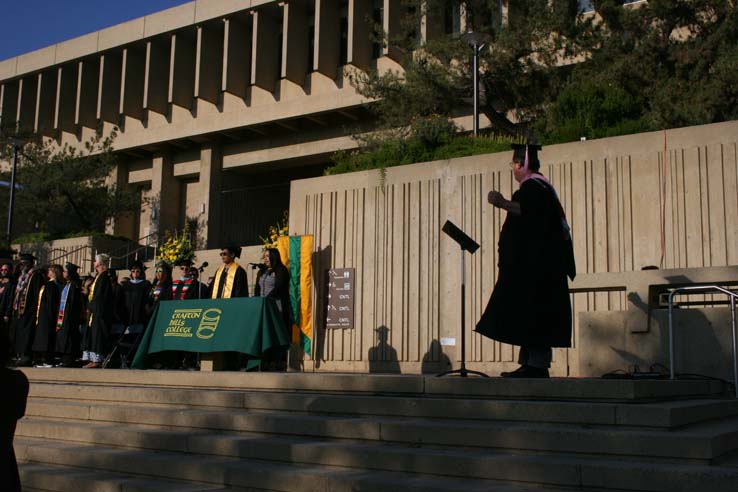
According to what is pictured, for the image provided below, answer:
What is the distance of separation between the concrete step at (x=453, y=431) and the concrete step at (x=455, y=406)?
0.06 m

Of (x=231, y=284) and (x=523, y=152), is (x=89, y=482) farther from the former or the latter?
(x=231, y=284)

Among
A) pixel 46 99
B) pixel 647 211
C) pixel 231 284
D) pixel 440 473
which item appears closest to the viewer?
pixel 440 473

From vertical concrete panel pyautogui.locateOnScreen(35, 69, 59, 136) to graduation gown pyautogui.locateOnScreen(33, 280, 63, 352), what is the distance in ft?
64.8

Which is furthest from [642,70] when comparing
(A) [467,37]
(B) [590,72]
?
(A) [467,37]

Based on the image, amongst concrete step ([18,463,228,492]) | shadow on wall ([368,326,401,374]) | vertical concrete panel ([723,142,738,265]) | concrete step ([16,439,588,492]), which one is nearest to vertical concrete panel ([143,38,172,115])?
shadow on wall ([368,326,401,374])

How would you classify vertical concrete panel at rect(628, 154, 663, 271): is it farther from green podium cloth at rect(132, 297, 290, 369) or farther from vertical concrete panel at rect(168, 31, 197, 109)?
vertical concrete panel at rect(168, 31, 197, 109)

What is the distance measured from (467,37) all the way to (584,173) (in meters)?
5.88

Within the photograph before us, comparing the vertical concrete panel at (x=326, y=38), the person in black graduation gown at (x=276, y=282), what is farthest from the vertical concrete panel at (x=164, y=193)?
the person in black graduation gown at (x=276, y=282)

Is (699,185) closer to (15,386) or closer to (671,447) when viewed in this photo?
(671,447)

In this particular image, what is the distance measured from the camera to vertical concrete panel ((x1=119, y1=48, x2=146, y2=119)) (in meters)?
28.1

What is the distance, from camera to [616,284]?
857cm

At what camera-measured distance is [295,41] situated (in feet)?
80.5

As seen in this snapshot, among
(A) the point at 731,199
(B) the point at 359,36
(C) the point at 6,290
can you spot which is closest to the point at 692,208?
(A) the point at 731,199

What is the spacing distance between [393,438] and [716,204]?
22.1ft
